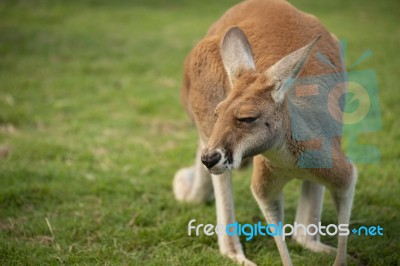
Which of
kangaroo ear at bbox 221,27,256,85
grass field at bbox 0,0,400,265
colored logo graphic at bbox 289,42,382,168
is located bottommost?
grass field at bbox 0,0,400,265

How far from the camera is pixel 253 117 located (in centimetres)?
256

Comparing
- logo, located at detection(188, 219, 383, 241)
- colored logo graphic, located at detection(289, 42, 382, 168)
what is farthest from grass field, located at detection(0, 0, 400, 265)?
colored logo graphic, located at detection(289, 42, 382, 168)

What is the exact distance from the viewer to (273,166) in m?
2.92

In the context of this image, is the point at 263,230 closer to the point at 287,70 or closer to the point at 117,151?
the point at 287,70

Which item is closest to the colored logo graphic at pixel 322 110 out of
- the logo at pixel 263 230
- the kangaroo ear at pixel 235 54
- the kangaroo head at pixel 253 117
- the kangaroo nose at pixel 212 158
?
the kangaroo head at pixel 253 117

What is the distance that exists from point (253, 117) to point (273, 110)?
13 centimetres

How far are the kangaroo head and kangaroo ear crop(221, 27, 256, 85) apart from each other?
0.46ft

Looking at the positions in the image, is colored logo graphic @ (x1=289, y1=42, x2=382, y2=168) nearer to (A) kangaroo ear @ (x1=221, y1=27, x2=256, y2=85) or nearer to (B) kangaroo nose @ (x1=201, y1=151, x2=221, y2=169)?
(A) kangaroo ear @ (x1=221, y1=27, x2=256, y2=85)

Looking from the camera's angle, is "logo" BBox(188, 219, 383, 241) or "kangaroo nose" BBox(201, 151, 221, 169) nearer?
"kangaroo nose" BBox(201, 151, 221, 169)

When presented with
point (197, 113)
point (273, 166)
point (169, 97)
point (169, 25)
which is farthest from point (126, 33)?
point (273, 166)

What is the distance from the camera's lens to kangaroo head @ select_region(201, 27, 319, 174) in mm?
2512

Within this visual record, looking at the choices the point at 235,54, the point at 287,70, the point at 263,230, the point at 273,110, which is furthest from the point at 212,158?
the point at 263,230

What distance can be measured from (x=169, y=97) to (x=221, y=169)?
4493 millimetres

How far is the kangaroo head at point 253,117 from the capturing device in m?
2.51
